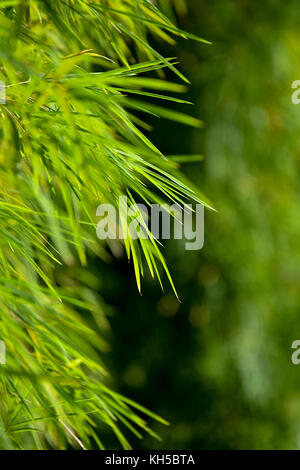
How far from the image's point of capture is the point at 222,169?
1171 millimetres

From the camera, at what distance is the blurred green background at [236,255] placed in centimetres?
115

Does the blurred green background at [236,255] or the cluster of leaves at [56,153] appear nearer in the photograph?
the cluster of leaves at [56,153]

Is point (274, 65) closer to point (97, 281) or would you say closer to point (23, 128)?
point (97, 281)

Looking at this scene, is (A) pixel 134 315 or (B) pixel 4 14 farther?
(A) pixel 134 315

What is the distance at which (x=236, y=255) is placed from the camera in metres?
1.18

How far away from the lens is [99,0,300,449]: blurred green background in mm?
1150

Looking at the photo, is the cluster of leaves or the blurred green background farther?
the blurred green background

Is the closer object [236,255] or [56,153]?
[56,153]

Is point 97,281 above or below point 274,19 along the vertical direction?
below

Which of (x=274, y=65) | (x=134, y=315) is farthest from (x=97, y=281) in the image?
(x=274, y=65)
